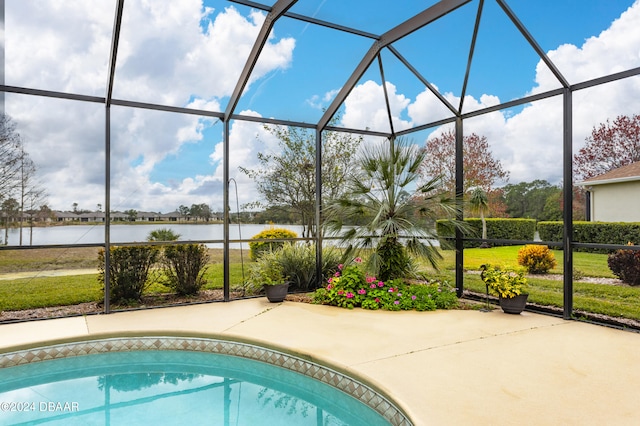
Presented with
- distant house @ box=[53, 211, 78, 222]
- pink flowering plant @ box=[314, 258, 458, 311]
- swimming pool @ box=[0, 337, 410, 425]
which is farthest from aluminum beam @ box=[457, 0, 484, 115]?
distant house @ box=[53, 211, 78, 222]

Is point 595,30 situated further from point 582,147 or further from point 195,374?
point 195,374

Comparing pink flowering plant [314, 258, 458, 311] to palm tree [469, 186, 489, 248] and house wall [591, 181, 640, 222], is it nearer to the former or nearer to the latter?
palm tree [469, 186, 489, 248]

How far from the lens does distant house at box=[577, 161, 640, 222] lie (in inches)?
192

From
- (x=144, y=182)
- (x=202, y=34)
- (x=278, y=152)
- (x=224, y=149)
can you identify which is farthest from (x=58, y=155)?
(x=278, y=152)

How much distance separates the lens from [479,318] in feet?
16.4

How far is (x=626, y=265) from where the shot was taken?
5547 millimetres

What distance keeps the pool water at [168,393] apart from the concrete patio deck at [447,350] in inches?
9.7

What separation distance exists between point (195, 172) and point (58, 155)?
2.04 metres

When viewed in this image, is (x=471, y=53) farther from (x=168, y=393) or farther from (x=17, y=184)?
(x=17, y=184)

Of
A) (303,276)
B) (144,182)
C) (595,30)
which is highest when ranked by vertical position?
(595,30)

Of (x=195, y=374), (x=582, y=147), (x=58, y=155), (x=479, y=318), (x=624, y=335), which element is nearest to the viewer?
(x=195, y=374)

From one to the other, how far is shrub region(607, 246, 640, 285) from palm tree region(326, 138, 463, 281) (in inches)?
84.6

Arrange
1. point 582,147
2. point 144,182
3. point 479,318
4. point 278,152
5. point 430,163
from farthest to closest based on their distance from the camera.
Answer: point 278,152, point 430,163, point 144,182, point 582,147, point 479,318

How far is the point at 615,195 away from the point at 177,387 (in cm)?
548
